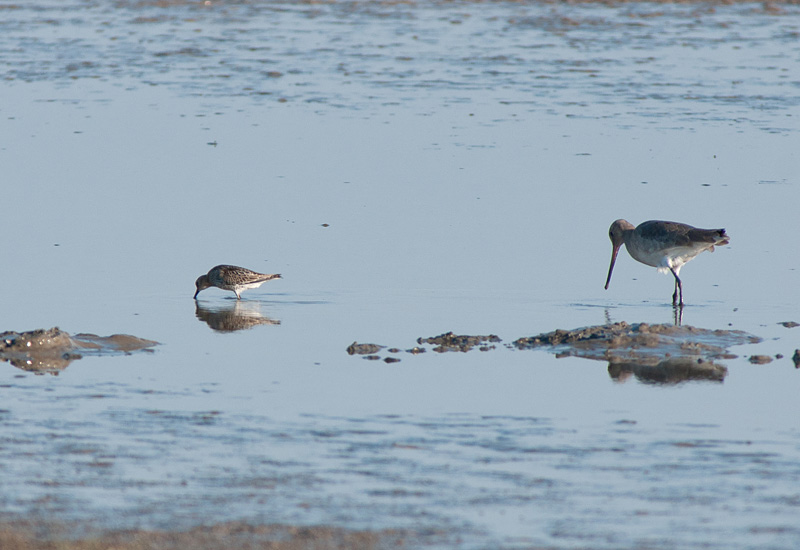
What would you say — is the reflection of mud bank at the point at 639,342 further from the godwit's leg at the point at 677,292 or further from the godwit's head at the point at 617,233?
the godwit's head at the point at 617,233

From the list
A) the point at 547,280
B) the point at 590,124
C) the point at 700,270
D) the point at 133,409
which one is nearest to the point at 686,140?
the point at 590,124

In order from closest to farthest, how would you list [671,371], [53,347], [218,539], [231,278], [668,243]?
[218,539], [671,371], [53,347], [231,278], [668,243]

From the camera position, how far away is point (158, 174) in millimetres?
16188

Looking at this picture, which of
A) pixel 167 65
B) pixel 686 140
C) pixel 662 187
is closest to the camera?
pixel 662 187

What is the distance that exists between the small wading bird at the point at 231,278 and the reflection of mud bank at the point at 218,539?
5.93 m

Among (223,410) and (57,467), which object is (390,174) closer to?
(223,410)

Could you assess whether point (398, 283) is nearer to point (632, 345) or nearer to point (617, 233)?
point (617, 233)

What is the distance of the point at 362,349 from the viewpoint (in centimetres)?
960

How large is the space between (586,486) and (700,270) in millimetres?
6785

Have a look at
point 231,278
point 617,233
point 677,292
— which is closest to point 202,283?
point 231,278

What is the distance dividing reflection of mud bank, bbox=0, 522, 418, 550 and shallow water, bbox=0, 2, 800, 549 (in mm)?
148

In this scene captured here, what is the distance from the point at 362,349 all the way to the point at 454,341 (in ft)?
2.36

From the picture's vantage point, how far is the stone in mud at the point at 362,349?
957 centimetres

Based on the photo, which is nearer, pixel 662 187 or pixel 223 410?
pixel 223 410
